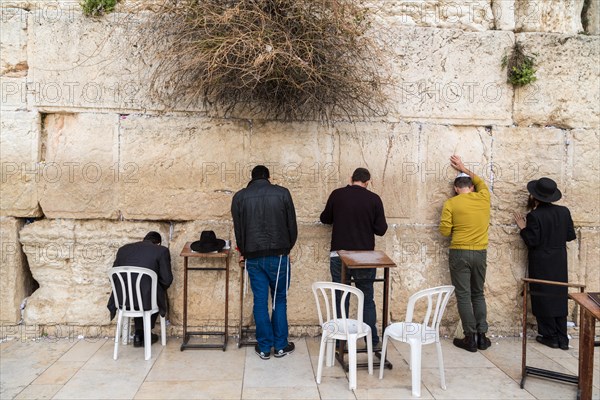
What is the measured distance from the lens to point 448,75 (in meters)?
4.53

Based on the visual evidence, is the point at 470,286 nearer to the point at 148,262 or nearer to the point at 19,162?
the point at 148,262

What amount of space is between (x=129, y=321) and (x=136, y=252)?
28.9 inches

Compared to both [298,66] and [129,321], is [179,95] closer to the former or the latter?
[298,66]

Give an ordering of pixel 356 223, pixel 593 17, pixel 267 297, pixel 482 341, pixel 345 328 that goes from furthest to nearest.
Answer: pixel 593 17, pixel 482 341, pixel 356 223, pixel 267 297, pixel 345 328

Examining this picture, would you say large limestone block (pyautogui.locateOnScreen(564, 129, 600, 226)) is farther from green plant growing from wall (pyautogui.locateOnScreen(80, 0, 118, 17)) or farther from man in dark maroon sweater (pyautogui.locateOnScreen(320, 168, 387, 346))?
green plant growing from wall (pyautogui.locateOnScreen(80, 0, 118, 17))

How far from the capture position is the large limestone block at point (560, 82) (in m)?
4.57

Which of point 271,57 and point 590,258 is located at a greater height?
point 271,57

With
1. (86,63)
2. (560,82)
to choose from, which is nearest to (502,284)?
(560,82)

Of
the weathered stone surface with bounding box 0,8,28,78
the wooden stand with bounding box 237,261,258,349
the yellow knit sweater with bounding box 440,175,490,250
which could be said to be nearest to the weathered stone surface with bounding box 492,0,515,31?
the yellow knit sweater with bounding box 440,175,490,250

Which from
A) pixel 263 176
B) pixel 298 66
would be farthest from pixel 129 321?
pixel 298 66

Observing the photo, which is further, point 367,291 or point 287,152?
point 287,152

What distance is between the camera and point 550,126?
4648mm

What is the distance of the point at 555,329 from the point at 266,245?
3008mm

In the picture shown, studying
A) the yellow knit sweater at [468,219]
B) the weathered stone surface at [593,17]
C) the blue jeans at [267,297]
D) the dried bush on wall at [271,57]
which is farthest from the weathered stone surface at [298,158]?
the weathered stone surface at [593,17]
